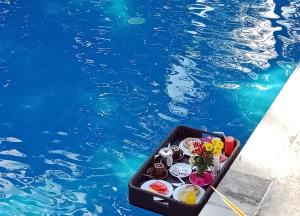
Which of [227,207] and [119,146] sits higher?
[227,207]

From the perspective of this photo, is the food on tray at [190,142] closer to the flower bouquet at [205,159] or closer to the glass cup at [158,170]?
the flower bouquet at [205,159]

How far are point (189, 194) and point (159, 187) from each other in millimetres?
336

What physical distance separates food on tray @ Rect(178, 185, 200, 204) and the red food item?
0.14m

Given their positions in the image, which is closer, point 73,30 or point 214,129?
point 214,129

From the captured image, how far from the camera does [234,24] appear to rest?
8.38m

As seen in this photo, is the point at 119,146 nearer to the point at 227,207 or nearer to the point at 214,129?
the point at 214,129

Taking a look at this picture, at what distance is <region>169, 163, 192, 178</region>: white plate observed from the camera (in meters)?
5.11

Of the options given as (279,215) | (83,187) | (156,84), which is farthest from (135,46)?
(279,215)

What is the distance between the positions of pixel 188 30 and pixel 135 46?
2.92 feet

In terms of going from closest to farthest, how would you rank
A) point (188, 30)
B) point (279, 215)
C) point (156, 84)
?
1. point (279, 215)
2. point (156, 84)
3. point (188, 30)

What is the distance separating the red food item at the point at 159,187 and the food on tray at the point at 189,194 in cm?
14

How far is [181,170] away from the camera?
5160mm

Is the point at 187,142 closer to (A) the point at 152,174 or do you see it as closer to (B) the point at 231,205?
(A) the point at 152,174

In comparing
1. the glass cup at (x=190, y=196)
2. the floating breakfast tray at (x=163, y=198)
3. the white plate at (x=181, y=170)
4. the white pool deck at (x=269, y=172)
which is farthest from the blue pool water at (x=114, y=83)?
the white pool deck at (x=269, y=172)
